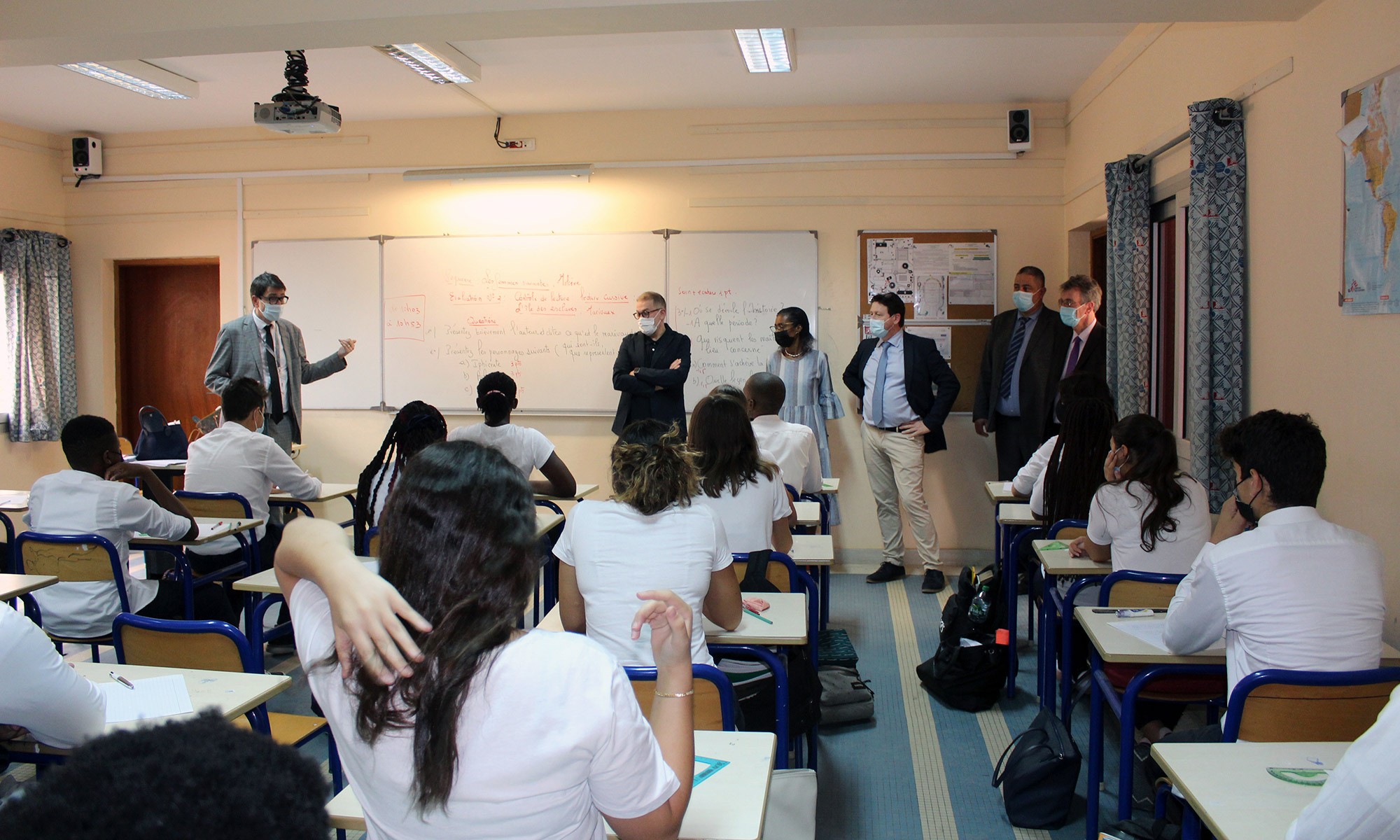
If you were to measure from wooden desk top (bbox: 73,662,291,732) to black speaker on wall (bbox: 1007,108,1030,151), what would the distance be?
513cm

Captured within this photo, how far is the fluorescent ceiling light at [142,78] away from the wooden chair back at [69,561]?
2931 mm

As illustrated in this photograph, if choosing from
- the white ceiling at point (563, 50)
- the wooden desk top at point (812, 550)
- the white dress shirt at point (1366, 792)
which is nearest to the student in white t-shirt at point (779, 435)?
the wooden desk top at point (812, 550)

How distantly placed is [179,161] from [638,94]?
138 inches

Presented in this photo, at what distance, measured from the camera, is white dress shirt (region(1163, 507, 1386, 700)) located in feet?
6.51

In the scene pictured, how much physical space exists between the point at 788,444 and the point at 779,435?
0.18 ft

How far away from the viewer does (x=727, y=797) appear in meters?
1.48

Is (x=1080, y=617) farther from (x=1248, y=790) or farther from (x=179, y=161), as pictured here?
(x=179, y=161)

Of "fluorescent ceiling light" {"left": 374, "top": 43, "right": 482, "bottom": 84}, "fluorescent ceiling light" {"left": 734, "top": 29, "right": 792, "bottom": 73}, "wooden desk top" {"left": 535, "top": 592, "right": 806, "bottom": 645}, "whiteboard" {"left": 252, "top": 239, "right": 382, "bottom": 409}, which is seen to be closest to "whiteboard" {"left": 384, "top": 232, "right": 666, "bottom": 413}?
"whiteboard" {"left": 252, "top": 239, "right": 382, "bottom": 409}

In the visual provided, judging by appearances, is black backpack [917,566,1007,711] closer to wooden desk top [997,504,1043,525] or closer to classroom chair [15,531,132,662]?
wooden desk top [997,504,1043,525]

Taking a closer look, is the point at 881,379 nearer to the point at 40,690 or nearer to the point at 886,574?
the point at 886,574

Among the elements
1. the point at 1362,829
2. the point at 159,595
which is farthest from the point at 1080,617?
the point at 159,595

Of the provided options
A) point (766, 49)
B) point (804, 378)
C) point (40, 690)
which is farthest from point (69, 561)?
point (804, 378)

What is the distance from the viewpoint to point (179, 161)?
6.79 m

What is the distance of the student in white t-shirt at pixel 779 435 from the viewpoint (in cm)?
425
